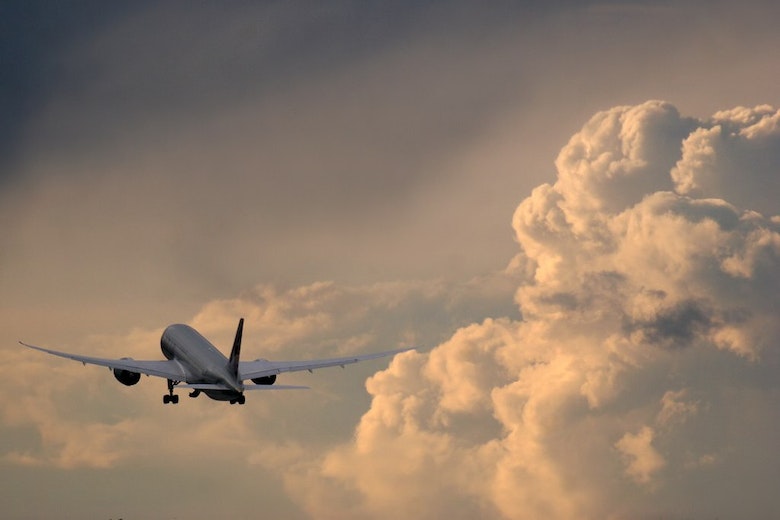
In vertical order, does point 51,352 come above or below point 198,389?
above

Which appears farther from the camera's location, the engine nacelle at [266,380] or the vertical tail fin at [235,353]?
the engine nacelle at [266,380]

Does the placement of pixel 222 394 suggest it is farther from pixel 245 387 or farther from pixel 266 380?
pixel 266 380

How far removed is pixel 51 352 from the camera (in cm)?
14850

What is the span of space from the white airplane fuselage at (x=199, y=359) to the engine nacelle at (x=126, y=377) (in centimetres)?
564

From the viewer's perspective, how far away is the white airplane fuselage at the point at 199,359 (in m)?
138

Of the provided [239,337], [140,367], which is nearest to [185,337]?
→ [140,367]

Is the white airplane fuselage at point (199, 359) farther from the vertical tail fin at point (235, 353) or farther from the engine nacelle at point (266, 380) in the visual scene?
the engine nacelle at point (266, 380)

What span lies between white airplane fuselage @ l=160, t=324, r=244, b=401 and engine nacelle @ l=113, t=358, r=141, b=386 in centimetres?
564

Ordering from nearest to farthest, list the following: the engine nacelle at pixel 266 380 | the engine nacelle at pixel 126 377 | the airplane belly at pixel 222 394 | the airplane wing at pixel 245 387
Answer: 1. the airplane wing at pixel 245 387
2. the airplane belly at pixel 222 394
3. the engine nacelle at pixel 126 377
4. the engine nacelle at pixel 266 380

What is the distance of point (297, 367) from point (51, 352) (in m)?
28.4

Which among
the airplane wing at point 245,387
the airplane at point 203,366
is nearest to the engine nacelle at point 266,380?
the airplane at point 203,366

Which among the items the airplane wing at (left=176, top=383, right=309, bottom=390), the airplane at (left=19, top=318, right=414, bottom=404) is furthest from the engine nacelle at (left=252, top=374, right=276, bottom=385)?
the airplane wing at (left=176, top=383, right=309, bottom=390)

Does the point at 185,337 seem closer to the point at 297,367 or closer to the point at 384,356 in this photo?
the point at 297,367

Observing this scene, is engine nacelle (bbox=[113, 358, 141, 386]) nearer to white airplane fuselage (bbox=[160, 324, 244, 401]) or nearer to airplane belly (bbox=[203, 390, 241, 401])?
white airplane fuselage (bbox=[160, 324, 244, 401])
